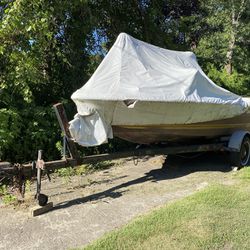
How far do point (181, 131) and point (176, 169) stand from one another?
3.37 ft

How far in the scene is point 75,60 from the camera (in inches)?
400

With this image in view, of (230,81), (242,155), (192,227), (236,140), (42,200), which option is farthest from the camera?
(230,81)

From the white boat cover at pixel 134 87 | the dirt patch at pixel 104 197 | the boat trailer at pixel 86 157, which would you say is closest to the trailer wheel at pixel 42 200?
the boat trailer at pixel 86 157

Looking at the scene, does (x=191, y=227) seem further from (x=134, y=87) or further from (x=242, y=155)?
(x=242, y=155)

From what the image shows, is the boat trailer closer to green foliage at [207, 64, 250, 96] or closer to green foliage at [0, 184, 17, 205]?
green foliage at [0, 184, 17, 205]

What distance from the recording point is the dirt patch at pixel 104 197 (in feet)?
15.8

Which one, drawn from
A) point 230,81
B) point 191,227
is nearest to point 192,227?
point 191,227

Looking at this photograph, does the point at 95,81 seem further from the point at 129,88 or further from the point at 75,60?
the point at 75,60

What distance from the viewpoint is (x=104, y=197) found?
625 centimetres

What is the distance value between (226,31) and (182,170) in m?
11.8

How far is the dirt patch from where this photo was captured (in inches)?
190

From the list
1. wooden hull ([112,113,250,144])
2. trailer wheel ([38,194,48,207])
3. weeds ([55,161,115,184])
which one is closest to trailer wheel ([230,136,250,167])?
wooden hull ([112,113,250,144])

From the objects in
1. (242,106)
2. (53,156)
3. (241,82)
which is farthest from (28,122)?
(241,82)

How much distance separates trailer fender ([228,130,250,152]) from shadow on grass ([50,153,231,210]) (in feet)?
1.54
